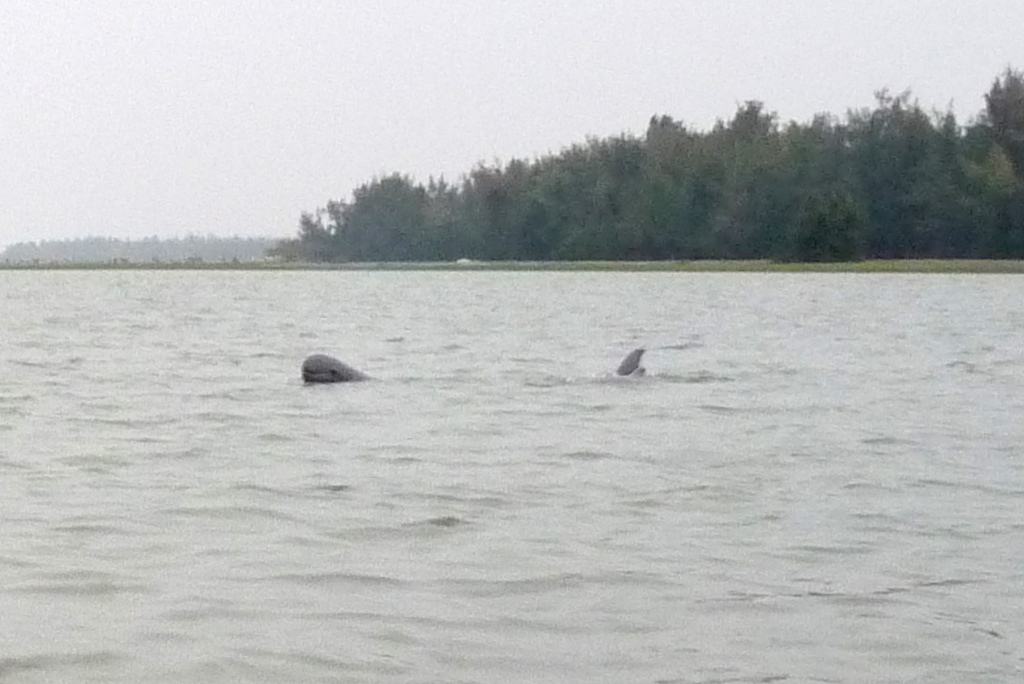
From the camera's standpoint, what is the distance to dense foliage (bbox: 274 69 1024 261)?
3622 inches

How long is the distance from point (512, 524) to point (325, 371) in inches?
383

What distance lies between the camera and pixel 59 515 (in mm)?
10156

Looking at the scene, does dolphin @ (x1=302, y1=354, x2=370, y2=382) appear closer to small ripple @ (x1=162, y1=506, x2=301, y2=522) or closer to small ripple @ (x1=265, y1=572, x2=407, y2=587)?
small ripple @ (x1=162, y1=506, x2=301, y2=522)

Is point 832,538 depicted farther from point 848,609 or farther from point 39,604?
point 39,604

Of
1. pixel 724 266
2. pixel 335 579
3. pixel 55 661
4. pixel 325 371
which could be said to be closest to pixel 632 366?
pixel 325 371

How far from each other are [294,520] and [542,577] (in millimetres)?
2111

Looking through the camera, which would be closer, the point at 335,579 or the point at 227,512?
the point at 335,579

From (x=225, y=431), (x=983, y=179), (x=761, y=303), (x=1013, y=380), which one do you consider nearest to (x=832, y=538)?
(x=225, y=431)

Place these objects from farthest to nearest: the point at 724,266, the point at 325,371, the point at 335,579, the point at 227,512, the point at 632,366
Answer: the point at 724,266
the point at 632,366
the point at 325,371
the point at 227,512
the point at 335,579

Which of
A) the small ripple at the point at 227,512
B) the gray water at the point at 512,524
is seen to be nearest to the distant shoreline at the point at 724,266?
the gray water at the point at 512,524

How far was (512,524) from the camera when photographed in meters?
10.1

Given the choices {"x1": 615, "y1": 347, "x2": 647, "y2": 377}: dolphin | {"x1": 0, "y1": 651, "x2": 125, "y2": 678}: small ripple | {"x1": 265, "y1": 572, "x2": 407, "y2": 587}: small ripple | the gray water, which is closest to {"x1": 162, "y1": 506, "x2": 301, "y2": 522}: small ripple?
the gray water

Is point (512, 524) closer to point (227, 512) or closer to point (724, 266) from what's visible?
point (227, 512)

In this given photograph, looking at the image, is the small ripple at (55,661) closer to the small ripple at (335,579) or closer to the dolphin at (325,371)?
the small ripple at (335,579)
